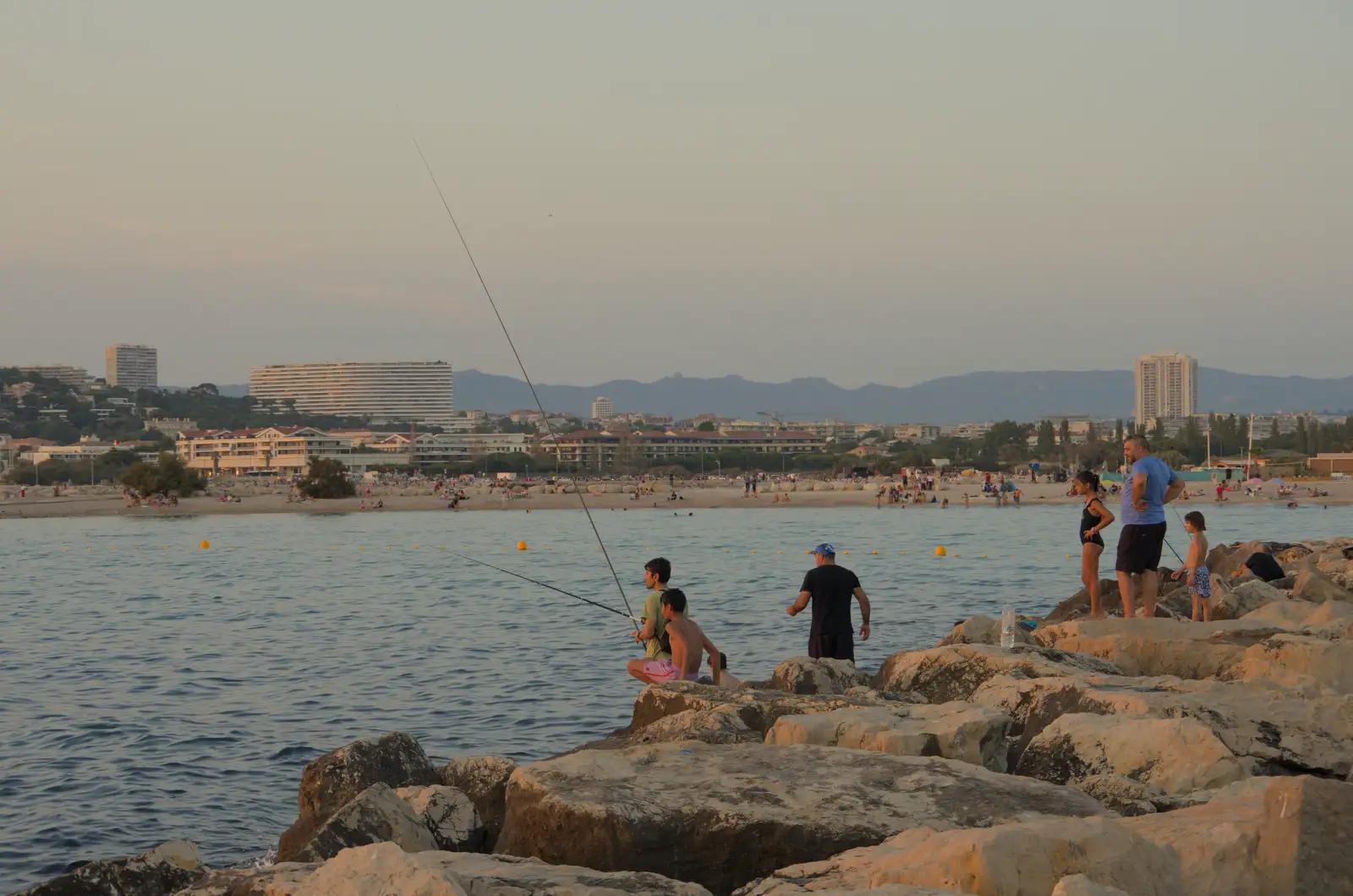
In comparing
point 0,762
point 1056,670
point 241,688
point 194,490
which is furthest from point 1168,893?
point 194,490

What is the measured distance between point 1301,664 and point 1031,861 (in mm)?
5010

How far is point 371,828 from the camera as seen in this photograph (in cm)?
546

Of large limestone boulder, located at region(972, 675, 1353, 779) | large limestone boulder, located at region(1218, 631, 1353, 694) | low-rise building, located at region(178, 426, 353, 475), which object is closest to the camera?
large limestone boulder, located at region(972, 675, 1353, 779)

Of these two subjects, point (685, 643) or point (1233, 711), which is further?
point (685, 643)

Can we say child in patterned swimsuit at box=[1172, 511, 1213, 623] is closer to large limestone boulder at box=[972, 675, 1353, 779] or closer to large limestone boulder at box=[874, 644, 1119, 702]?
large limestone boulder at box=[874, 644, 1119, 702]

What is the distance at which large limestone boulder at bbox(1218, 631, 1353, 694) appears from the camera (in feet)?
25.5

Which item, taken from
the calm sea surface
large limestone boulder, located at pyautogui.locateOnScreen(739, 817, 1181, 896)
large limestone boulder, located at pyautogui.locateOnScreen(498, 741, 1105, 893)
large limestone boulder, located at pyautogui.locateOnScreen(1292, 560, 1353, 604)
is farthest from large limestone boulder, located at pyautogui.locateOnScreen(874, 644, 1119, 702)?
large limestone boulder, located at pyautogui.locateOnScreen(1292, 560, 1353, 604)

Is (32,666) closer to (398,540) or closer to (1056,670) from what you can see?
(1056,670)

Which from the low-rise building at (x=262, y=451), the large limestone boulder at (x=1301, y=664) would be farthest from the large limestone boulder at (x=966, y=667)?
the low-rise building at (x=262, y=451)

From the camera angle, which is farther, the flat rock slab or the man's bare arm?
the man's bare arm

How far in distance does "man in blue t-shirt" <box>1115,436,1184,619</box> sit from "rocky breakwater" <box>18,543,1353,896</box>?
141 centimetres

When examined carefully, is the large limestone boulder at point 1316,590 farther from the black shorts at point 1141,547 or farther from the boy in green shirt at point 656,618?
the boy in green shirt at point 656,618

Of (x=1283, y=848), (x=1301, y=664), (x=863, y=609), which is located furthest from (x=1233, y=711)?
(x=863, y=609)

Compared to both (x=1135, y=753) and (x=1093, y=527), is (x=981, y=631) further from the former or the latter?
(x=1135, y=753)
